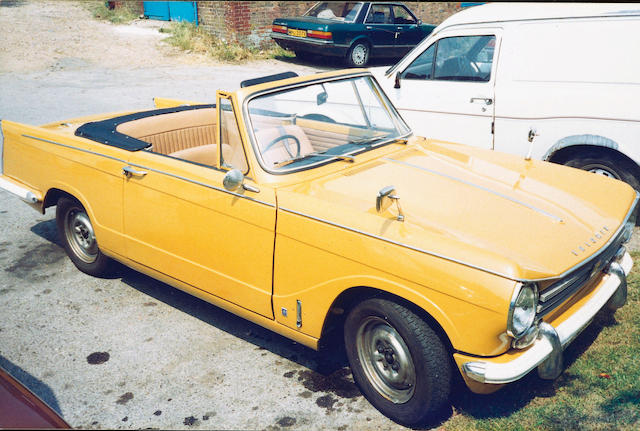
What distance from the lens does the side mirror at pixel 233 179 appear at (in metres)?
3.41

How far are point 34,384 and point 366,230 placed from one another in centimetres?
228

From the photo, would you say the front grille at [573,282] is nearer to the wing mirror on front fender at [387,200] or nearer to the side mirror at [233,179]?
the wing mirror on front fender at [387,200]

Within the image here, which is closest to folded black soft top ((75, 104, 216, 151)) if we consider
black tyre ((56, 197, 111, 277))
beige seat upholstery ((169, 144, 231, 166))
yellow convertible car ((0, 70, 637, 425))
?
yellow convertible car ((0, 70, 637, 425))

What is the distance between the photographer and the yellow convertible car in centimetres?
282

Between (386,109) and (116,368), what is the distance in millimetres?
2590

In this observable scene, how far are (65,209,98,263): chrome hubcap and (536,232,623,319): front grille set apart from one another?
3472 millimetres

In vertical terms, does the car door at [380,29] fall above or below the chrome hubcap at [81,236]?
above

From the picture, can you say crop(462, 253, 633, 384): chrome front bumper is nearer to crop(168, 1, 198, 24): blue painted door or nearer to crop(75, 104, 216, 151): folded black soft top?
crop(75, 104, 216, 151): folded black soft top

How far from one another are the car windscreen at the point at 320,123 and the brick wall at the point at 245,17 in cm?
1222

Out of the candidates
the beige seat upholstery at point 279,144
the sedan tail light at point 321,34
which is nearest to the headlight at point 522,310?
the beige seat upholstery at point 279,144

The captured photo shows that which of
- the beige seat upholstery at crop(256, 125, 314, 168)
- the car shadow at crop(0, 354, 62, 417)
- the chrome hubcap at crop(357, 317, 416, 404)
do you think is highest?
the beige seat upholstery at crop(256, 125, 314, 168)

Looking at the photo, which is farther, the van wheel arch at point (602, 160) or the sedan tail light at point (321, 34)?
the sedan tail light at point (321, 34)

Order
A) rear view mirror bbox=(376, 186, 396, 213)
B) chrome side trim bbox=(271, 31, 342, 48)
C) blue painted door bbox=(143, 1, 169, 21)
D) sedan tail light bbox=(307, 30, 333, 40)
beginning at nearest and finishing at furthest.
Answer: rear view mirror bbox=(376, 186, 396, 213), sedan tail light bbox=(307, 30, 333, 40), chrome side trim bbox=(271, 31, 342, 48), blue painted door bbox=(143, 1, 169, 21)

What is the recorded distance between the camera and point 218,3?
1564cm
